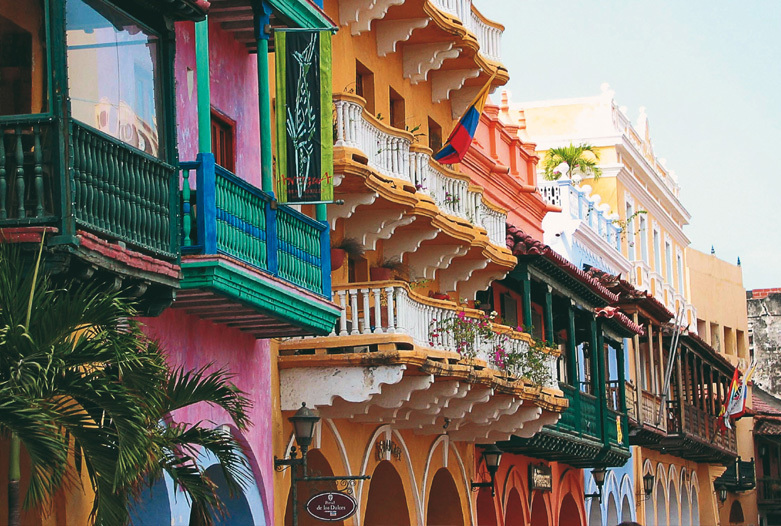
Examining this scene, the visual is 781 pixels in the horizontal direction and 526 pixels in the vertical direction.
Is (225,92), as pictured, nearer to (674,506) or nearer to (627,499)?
(627,499)

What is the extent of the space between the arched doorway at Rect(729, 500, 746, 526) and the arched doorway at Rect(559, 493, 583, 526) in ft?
79.8

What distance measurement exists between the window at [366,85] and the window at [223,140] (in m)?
5.39

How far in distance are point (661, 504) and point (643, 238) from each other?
23.8 ft

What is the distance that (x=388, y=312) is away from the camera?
1784 cm

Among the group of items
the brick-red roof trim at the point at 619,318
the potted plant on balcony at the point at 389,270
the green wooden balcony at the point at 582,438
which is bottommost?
the green wooden balcony at the point at 582,438

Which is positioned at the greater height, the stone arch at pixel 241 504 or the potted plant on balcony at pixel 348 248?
the potted plant on balcony at pixel 348 248

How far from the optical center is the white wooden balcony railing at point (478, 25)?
23156 mm

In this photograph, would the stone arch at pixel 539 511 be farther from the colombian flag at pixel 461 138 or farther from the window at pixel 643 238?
the window at pixel 643 238

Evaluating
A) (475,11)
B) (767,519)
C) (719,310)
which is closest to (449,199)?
(475,11)

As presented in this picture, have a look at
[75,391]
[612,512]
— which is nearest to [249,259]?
[75,391]

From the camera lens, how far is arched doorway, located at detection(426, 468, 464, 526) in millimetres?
24141

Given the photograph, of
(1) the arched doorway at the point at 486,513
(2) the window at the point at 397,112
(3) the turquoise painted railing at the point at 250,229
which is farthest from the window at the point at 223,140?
(1) the arched doorway at the point at 486,513

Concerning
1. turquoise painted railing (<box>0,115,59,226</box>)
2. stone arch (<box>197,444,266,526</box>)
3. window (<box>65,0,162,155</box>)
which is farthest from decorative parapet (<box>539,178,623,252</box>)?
turquoise painted railing (<box>0,115,59,226</box>)

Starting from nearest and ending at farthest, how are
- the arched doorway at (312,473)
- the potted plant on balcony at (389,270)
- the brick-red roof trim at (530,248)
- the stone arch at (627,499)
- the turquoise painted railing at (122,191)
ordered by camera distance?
the turquoise painted railing at (122,191) < the arched doorway at (312,473) < the potted plant on balcony at (389,270) < the brick-red roof trim at (530,248) < the stone arch at (627,499)
